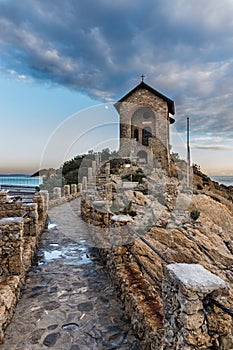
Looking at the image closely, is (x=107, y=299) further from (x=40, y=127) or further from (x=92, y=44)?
(x=92, y=44)

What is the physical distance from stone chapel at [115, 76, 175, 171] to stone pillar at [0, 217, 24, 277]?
20.8 m

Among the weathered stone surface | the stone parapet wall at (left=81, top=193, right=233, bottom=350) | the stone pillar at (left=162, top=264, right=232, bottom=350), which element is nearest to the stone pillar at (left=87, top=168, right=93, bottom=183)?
the stone parapet wall at (left=81, top=193, right=233, bottom=350)

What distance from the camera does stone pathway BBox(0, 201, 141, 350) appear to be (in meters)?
3.13

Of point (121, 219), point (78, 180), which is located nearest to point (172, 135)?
point (78, 180)

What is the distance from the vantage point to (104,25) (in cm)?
1361

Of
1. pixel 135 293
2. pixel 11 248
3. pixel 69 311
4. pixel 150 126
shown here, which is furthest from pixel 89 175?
pixel 135 293

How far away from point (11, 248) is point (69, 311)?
136cm

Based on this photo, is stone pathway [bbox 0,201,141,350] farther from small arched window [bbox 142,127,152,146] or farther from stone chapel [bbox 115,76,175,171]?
small arched window [bbox 142,127,152,146]

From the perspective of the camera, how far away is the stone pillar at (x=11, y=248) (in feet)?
13.5

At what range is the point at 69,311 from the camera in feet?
12.5

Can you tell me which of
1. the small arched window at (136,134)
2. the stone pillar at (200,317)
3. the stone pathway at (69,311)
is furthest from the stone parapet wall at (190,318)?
the small arched window at (136,134)

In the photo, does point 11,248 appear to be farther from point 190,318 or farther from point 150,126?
point 150,126

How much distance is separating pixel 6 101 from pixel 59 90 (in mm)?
3587

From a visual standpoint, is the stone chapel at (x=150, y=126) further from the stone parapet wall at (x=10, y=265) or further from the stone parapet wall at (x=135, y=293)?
the stone parapet wall at (x=10, y=265)
